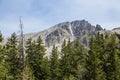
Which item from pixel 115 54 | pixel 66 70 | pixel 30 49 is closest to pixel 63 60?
pixel 66 70

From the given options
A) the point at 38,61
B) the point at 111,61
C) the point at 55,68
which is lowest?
the point at 55,68

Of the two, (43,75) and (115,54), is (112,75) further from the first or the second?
(43,75)

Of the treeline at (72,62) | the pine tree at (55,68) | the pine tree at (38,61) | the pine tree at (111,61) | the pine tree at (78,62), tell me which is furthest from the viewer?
the pine tree at (55,68)

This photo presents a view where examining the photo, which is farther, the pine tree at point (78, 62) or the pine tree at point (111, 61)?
the pine tree at point (78, 62)

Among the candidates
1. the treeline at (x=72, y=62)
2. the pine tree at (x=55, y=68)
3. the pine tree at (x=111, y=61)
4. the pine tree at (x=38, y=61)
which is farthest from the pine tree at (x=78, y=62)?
the pine tree at (x=38, y=61)

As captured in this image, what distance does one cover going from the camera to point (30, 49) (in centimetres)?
7431

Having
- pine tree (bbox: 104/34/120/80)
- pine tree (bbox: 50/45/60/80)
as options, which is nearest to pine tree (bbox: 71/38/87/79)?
pine tree (bbox: 50/45/60/80)

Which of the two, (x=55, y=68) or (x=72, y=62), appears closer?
(x=55, y=68)

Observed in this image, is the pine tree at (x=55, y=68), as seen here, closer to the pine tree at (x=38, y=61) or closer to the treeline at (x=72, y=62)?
the treeline at (x=72, y=62)

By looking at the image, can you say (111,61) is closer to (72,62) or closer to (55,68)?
(72,62)

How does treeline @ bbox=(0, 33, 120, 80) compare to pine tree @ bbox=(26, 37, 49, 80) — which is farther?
pine tree @ bbox=(26, 37, 49, 80)

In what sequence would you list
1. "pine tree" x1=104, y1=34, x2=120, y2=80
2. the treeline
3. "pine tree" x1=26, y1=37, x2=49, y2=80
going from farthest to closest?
1. "pine tree" x1=26, y1=37, x2=49, y2=80
2. "pine tree" x1=104, y1=34, x2=120, y2=80
3. the treeline

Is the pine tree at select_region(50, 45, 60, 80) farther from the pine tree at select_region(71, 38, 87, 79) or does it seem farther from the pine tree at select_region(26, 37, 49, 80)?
the pine tree at select_region(71, 38, 87, 79)

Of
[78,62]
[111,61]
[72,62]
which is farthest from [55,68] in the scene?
[111,61]
